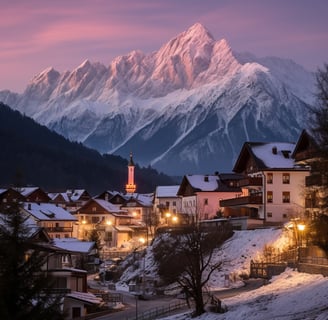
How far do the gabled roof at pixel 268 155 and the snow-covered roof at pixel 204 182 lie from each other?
19525 millimetres

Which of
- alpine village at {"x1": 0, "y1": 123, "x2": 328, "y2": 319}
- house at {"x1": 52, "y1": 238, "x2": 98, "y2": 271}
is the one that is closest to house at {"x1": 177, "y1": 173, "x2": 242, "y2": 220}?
alpine village at {"x1": 0, "y1": 123, "x2": 328, "y2": 319}

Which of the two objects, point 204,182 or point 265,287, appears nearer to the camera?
point 265,287

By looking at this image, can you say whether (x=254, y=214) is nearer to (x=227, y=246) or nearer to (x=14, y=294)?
(x=227, y=246)

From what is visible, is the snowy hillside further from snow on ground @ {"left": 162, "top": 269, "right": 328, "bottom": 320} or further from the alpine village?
snow on ground @ {"left": 162, "top": 269, "right": 328, "bottom": 320}

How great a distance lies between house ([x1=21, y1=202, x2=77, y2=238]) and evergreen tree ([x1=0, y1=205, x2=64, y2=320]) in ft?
280

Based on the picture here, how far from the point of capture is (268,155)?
88312mm

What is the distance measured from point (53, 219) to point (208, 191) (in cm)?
2578

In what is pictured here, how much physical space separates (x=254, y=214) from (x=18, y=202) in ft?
178

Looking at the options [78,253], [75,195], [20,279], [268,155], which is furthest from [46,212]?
[20,279]

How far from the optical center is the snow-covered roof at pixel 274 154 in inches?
3393

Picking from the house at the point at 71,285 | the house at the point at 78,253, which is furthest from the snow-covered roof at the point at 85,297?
the house at the point at 78,253

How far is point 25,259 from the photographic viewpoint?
34.8 meters

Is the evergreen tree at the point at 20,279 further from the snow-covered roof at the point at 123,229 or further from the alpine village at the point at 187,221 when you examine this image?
the snow-covered roof at the point at 123,229

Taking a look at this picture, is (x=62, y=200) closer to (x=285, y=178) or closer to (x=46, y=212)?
(x=46, y=212)
